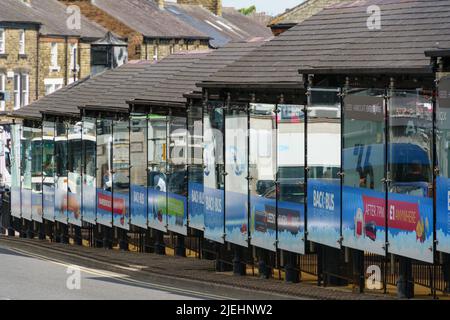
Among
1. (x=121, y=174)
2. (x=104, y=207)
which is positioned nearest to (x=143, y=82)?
(x=121, y=174)

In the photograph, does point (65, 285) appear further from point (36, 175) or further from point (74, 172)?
point (36, 175)

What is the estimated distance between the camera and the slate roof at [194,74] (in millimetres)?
31719

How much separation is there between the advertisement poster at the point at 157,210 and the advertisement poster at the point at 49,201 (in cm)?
749

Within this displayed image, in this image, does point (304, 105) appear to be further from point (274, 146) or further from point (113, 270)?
point (113, 270)

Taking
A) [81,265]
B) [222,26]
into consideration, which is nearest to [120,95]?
[81,265]

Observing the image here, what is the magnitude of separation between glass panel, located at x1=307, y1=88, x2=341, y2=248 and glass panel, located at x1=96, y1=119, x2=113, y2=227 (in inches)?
446

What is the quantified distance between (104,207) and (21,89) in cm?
5517

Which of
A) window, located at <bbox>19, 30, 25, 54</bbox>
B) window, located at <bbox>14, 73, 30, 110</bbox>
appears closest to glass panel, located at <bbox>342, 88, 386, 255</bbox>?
window, located at <bbox>14, 73, 30, 110</bbox>

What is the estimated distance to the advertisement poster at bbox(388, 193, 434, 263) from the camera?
20.8m

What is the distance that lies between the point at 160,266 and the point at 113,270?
0.99 m

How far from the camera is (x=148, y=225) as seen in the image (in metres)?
33.2

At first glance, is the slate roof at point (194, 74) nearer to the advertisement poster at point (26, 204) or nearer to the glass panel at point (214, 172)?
the glass panel at point (214, 172)

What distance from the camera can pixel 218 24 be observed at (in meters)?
119

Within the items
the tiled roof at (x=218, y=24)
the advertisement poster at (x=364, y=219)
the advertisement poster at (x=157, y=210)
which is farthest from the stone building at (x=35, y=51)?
the advertisement poster at (x=364, y=219)
